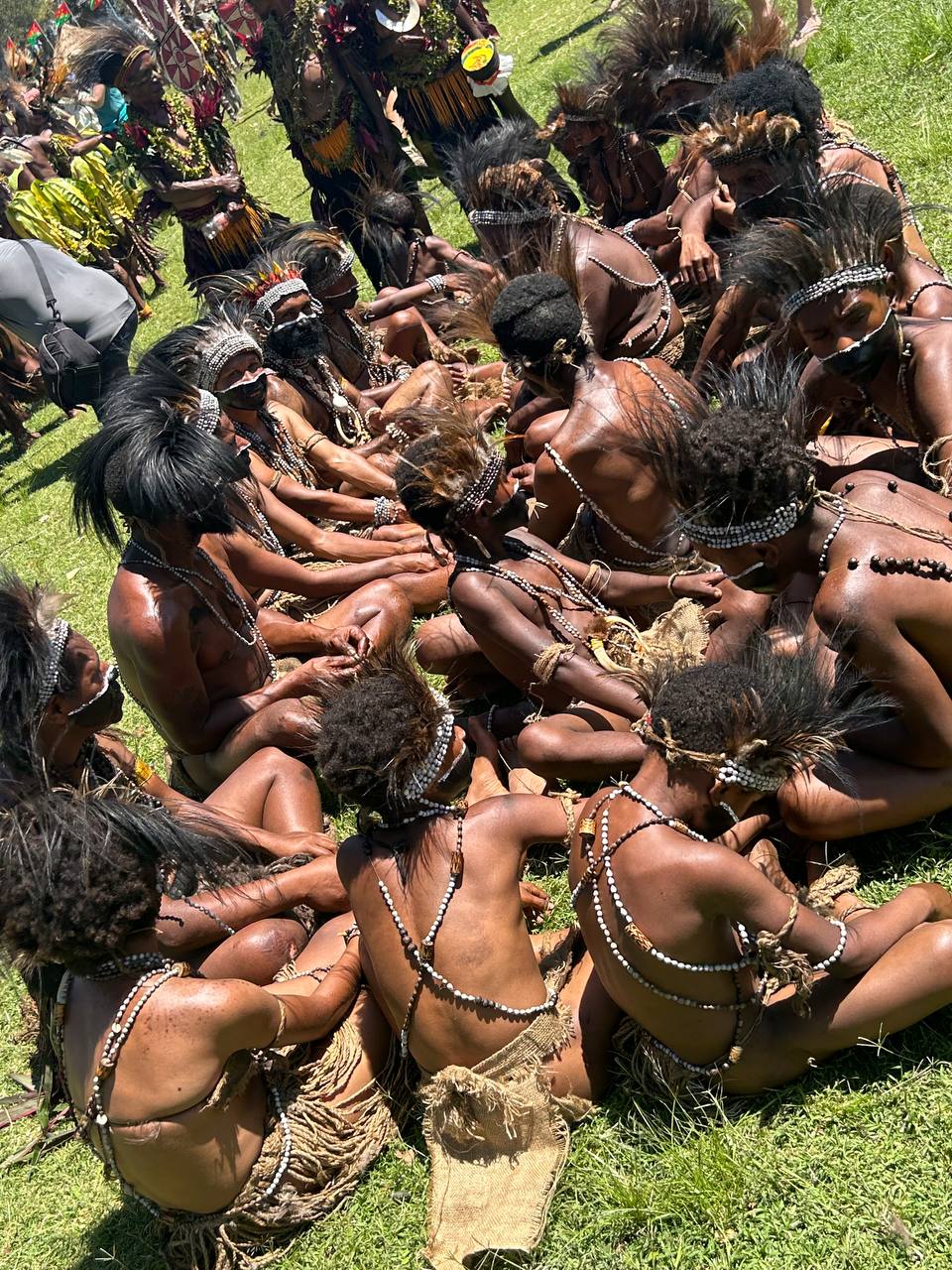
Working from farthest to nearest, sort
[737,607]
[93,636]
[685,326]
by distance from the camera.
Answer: [93,636] < [685,326] < [737,607]

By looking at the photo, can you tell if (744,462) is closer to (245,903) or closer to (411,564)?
(245,903)

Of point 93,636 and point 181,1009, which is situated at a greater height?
point 181,1009

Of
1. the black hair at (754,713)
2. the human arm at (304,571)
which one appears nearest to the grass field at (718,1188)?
the black hair at (754,713)

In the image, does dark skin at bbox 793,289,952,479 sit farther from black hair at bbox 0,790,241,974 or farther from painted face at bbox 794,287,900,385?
black hair at bbox 0,790,241,974

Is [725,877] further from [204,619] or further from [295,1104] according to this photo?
[204,619]

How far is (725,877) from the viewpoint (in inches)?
113

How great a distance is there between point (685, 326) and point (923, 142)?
2.30 meters

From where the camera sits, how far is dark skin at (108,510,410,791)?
4.77 m

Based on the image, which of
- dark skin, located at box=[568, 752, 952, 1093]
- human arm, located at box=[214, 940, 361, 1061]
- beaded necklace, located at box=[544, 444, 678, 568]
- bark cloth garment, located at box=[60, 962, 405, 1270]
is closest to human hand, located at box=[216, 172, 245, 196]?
beaded necklace, located at box=[544, 444, 678, 568]

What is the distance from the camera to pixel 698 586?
467cm

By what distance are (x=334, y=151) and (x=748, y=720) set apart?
8.54 metres

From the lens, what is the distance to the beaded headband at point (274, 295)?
7344 mm

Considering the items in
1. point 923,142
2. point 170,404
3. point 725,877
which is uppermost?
point 170,404

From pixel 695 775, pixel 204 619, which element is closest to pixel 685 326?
pixel 204 619
